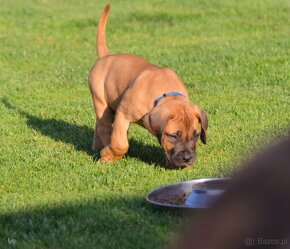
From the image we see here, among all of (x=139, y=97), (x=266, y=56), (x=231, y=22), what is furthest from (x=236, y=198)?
(x=231, y=22)

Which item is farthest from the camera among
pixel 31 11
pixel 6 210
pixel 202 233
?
pixel 31 11

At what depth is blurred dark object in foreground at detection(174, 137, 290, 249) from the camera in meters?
0.68

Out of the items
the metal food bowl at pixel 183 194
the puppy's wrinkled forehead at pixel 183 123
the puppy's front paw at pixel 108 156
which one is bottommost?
the puppy's front paw at pixel 108 156

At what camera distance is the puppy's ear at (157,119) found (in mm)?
5832

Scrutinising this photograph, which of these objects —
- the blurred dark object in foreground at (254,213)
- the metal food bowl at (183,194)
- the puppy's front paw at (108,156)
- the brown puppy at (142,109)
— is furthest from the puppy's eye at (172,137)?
the blurred dark object in foreground at (254,213)

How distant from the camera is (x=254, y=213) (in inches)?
26.6

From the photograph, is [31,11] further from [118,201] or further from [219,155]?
[118,201]

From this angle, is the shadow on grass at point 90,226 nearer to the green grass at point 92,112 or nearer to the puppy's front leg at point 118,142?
the green grass at point 92,112

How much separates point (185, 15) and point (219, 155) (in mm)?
9794

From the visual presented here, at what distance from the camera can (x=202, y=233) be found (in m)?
0.69

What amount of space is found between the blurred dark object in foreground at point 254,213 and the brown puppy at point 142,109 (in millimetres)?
5039

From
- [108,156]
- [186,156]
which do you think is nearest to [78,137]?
[108,156]

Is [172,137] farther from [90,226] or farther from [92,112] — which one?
[92,112]

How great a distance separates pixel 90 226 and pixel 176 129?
64.4 inches
